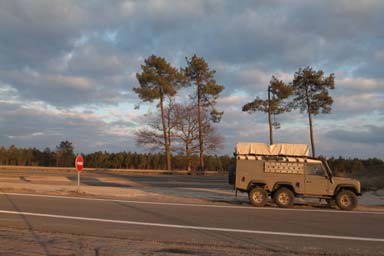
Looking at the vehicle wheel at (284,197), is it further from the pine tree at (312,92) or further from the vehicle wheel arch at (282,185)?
the pine tree at (312,92)

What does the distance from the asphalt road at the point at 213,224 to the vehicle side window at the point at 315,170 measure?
1.71m

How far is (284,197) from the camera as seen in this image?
1627 centimetres

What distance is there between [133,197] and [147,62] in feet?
99.2

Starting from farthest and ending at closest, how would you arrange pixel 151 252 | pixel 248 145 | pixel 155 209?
pixel 248 145
pixel 155 209
pixel 151 252

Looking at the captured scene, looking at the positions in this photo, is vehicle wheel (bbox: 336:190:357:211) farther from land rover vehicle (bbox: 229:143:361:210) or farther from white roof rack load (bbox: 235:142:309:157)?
white roof rack load (bbox: 235:142:309:157)

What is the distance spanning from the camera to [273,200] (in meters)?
16.5

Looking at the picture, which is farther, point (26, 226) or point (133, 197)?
point (133, 197)

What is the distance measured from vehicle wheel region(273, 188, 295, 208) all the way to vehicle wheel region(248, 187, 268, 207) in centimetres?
43

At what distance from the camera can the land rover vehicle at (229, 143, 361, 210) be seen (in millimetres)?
16172

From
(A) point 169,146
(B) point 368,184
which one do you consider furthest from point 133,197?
(A) point 169,146

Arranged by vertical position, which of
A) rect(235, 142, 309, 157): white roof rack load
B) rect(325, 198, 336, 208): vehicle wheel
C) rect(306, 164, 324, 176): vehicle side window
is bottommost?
rect(325, 198, 336, 208): vehicle wheel

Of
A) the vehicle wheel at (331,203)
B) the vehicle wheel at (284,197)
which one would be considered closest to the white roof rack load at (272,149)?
the vehicle wheel at (284,197)

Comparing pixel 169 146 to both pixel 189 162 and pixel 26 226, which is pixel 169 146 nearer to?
pixel 189 162

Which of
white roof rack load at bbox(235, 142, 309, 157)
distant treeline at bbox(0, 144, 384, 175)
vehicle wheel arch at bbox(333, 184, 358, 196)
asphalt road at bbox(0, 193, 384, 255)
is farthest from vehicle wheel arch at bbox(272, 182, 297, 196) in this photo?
distant treeline at bbox(0, 144, 384, 175)
